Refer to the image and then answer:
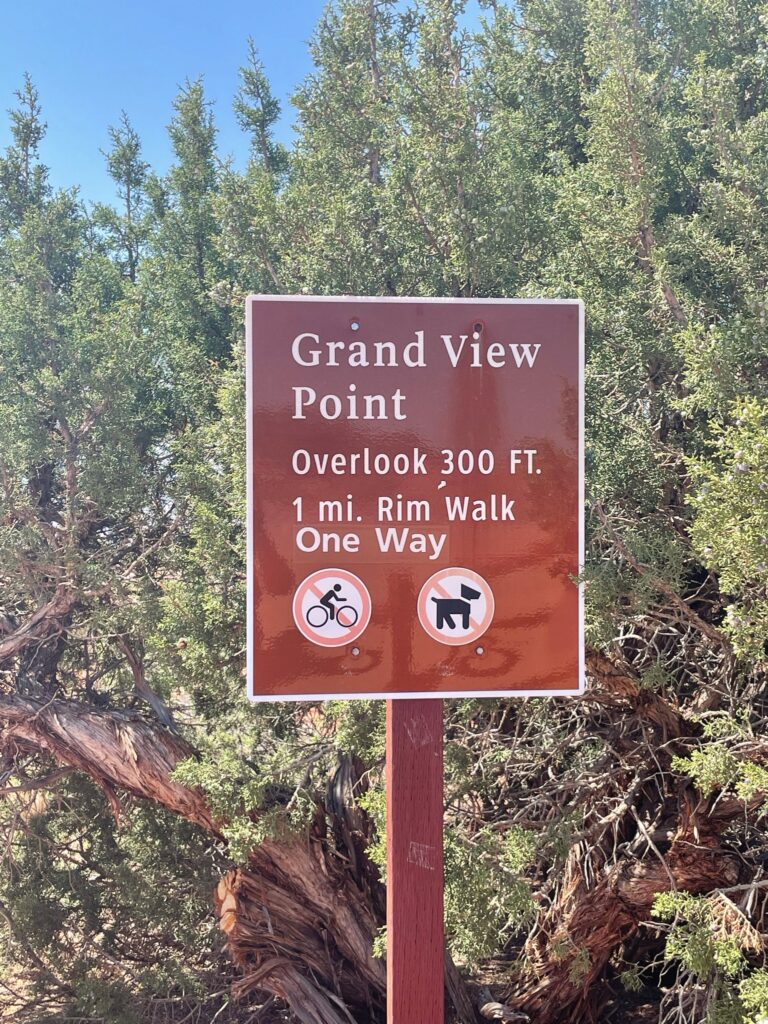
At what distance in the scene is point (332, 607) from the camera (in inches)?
105

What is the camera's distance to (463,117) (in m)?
5.05

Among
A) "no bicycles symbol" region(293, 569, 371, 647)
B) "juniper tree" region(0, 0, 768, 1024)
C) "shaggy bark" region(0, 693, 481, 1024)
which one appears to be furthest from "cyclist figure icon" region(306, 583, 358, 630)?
"shaggy bark" region(0, 693, 481, 1024)

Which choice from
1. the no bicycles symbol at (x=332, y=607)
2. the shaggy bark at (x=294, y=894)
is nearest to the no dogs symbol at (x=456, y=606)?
the no bicycles symbol at (x=332, y=607)

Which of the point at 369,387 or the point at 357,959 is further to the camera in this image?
the point at 357,959

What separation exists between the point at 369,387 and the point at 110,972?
6.02m

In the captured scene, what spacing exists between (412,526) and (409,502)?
2.8 inches

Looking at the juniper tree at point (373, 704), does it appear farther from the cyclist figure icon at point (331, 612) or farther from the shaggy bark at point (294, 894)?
the cyclist figure icon at point (331, 612)

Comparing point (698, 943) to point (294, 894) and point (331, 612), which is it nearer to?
point (331, 612)

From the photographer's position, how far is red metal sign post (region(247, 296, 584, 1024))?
268 centimetres

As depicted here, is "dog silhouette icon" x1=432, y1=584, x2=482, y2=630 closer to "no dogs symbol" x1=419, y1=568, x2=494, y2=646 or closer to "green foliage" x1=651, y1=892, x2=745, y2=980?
"no dogs symbol" x1=419, y1=568, x2=494, y2=646

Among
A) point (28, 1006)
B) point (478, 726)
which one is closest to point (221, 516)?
point (478, 726)

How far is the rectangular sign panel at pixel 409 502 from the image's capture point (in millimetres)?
2680

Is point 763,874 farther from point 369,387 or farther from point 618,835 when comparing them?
point 369,387

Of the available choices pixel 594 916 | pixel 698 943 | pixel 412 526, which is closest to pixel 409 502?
pixel 412 526
